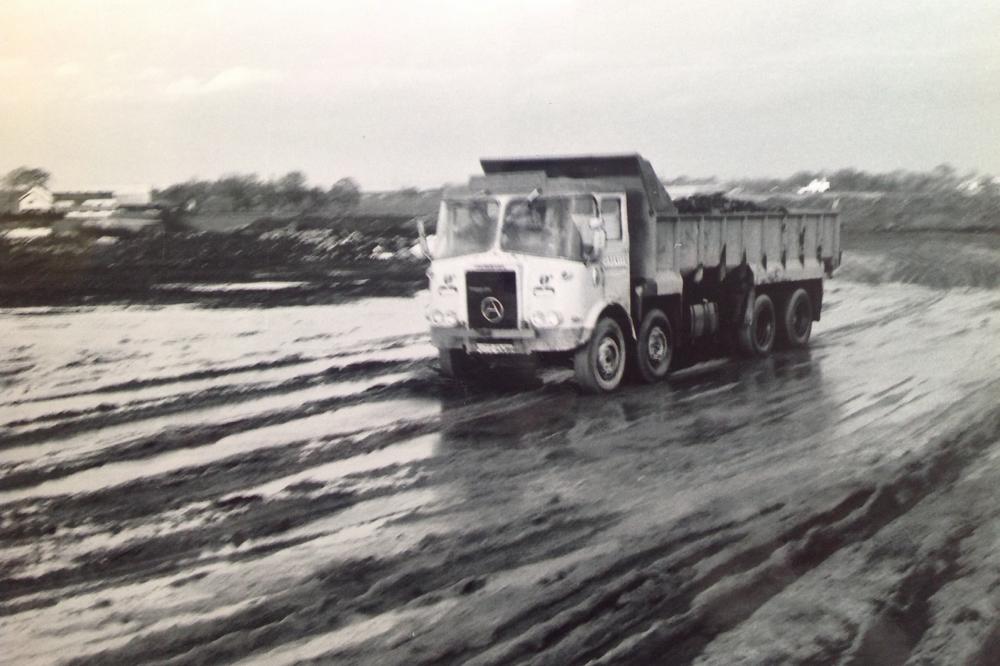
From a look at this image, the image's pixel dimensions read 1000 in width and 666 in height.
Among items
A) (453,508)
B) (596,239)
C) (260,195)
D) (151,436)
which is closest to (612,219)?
(596,239)

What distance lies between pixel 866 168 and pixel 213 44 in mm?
3520

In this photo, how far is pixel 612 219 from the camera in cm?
724

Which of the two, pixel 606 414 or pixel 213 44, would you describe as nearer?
pixel 213 44

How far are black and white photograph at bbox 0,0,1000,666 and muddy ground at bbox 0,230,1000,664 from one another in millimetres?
20

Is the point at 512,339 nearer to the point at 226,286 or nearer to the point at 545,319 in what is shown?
the point at 545,319

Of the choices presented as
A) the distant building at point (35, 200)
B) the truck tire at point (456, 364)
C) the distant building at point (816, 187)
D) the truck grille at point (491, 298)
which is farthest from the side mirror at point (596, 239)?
the distant building at point (35, 200)

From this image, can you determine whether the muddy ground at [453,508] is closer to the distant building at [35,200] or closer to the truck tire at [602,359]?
the distant building at [35,200]

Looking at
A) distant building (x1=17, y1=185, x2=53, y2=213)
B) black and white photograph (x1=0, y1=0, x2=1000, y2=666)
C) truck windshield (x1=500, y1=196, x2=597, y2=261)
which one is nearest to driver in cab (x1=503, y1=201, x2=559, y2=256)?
truck windshield (x1=500, y1=196, x2=597, y2=261)

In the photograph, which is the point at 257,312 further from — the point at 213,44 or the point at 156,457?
the point at 213,44

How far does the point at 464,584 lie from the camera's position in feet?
14.0

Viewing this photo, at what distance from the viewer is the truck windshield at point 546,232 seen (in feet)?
23.4

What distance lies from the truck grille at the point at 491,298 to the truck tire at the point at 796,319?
8.01 feet

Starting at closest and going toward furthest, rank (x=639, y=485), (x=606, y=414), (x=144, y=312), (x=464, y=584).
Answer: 1. (x=464, y=584)
2. (x=144, y=312)
3. (x=639, y=485)
4. (x=606, y=414)

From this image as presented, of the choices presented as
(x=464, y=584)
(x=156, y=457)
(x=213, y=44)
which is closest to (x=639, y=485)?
(x=464, y=584)
